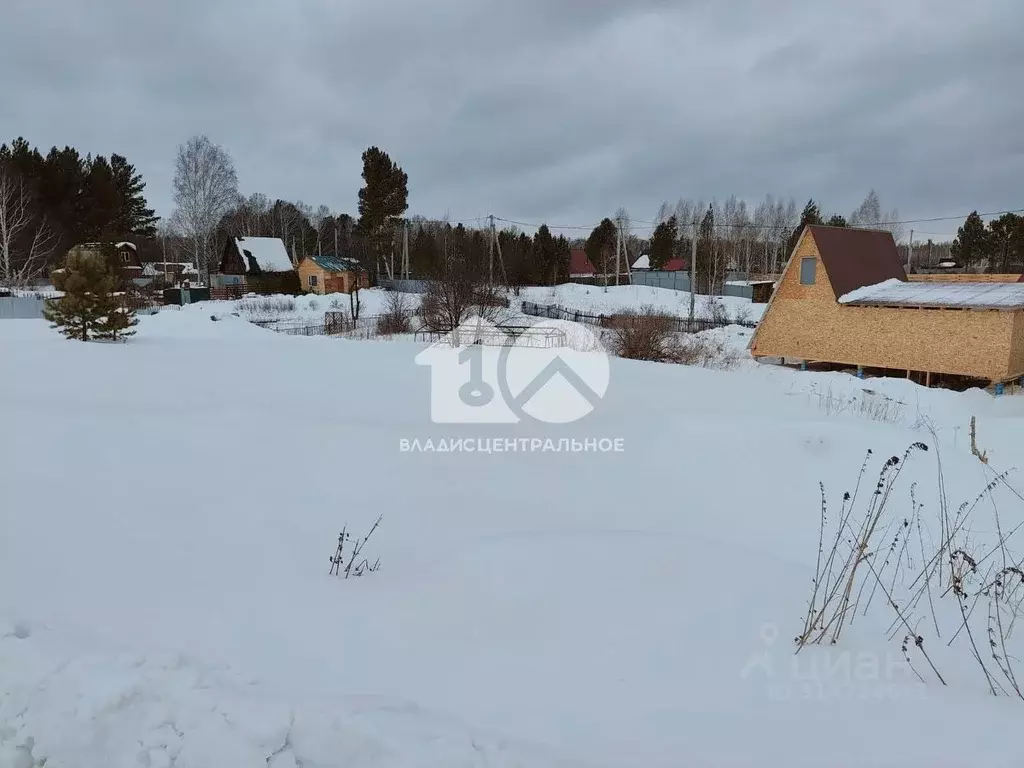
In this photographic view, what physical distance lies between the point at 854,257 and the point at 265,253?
104 ft

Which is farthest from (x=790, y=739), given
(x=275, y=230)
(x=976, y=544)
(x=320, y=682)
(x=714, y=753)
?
(x=275, y=230)

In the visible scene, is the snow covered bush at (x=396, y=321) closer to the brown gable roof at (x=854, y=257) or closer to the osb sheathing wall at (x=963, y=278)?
the brown gable roof at (x=854, y=257)

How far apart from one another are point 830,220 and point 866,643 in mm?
62327

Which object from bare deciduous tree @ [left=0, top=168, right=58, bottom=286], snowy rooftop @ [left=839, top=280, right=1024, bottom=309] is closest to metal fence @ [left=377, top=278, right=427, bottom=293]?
bare deciduous tree @ [left=0, top=168, right=58, bottom=286]

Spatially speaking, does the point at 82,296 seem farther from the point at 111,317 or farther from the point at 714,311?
the point at 714,311

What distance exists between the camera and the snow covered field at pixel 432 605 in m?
2.21

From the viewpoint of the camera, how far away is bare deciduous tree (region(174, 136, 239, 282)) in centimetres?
3488

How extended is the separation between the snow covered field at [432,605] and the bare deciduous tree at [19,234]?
95.0 feet

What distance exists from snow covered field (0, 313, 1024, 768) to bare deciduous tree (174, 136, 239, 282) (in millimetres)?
32430

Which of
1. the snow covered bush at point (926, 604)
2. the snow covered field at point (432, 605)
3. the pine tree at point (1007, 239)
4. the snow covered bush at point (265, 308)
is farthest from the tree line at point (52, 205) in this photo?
the pine tree at point (1007, 239)

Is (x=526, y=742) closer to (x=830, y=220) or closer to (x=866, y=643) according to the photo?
(x=866, y=643)

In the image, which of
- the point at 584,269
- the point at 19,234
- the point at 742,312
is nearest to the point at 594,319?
the point at 742,312

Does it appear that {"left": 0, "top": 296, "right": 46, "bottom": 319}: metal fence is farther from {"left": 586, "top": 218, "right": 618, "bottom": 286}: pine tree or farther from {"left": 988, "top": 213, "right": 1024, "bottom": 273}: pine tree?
{"left": 988, "top": 213, "right": 1024, "bottom": 273}: pine tree

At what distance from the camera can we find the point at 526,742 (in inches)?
86.5
